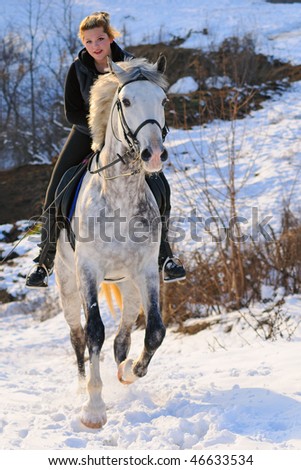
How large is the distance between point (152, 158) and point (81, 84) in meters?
1.85

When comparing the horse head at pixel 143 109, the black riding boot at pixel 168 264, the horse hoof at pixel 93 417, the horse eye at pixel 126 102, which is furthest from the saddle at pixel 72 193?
the horse hoof at pixel 93 417

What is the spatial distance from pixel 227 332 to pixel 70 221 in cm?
404

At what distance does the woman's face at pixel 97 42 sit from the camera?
514cm

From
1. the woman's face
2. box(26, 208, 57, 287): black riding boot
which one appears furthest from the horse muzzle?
box(26, 208, 57, 287): black riding boot

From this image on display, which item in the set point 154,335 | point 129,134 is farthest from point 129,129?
point 154,335

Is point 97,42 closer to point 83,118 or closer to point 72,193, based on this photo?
point 83,118

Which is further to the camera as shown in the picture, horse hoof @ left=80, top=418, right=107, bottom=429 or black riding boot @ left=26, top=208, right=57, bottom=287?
black riding boot @ left=26, top=208, right=57, bottom=287

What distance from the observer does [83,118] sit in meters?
5.55

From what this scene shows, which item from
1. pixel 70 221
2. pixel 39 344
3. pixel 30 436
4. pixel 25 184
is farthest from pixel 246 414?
pixel 25 184

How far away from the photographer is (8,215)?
60.0 feet

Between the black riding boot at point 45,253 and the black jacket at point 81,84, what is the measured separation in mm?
892

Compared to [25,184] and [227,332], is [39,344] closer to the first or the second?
[227,332]

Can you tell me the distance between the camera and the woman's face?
16.9ft

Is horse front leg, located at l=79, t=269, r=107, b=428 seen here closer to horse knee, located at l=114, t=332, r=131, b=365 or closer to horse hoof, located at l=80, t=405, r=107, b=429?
horse hoof, located at l=80, t=405, r=107, b=429
